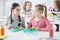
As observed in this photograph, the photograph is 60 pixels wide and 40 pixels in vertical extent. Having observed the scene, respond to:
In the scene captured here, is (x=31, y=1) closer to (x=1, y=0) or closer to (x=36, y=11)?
(x=36, y=11)

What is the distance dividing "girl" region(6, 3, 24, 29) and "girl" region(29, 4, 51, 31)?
84 mm

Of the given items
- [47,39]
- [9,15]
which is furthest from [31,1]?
[47,39]

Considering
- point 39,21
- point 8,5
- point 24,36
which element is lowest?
point 24,36

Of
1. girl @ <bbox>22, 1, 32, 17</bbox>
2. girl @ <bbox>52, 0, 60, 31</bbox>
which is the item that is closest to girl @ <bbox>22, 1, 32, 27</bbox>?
girl @ <bbox>22, 1, 32, 17</bbox>

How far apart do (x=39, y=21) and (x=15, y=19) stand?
0.60 feet

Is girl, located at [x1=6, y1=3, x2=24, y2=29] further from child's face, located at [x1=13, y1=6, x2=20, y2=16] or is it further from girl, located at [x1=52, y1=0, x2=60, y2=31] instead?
girl, located at [x1=52, y1=0, x2=60, y2=31]

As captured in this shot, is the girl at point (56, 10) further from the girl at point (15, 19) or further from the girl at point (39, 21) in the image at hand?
the girl at point (15, 19)

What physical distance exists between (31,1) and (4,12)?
0.71 ft

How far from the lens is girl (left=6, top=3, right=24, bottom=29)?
3.63 feet

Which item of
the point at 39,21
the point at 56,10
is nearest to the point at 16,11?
the point at 39,21

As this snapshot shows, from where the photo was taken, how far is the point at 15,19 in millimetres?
1119

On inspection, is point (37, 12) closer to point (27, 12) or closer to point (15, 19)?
point (27, 12)

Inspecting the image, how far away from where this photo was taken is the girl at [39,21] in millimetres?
1072

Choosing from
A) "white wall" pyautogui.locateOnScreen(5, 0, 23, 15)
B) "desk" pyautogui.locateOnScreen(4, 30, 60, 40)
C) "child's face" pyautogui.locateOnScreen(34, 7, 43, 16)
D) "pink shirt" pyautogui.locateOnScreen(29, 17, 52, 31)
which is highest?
"white wall" pyautogui.locateOnScreen(5, 0, 23, 15)
